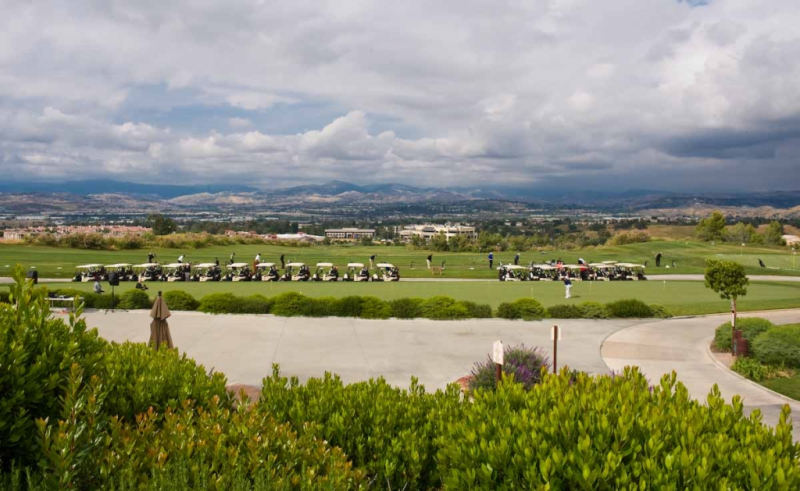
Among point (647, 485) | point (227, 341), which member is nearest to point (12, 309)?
point (647, 485)

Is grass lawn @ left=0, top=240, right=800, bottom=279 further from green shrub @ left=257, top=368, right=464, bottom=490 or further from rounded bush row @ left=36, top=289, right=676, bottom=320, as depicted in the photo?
green shrub @ left=257, top=368, right=464, bottom=490

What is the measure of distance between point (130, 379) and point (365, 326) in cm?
1527

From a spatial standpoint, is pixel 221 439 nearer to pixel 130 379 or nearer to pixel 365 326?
pixel 130 379

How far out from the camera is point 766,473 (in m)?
3.60

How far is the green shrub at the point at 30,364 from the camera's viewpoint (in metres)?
4.56

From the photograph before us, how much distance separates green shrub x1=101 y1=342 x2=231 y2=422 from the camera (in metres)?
5.77

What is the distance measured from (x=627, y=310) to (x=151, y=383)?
69.9ft

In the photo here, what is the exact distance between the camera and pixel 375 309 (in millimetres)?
23062

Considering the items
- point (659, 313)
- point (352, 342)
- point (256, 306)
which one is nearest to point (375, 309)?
point (352, 342)

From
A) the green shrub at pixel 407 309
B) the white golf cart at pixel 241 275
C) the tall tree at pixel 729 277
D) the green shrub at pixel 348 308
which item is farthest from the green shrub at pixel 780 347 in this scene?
the white golf cart at pixel 241 275

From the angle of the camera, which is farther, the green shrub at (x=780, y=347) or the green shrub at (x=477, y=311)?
the green shrub at (x=477, y=311)

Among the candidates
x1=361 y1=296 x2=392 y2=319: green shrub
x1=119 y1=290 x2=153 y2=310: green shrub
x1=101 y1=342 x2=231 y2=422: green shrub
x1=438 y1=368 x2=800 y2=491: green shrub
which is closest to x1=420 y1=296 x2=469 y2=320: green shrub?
x1=361 y1=296 x2=392 y2=319: green shrub

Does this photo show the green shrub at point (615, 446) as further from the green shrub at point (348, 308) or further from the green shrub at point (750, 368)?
the green shrub at point (348, 308)

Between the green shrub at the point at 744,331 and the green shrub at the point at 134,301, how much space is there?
22111 millimetres
